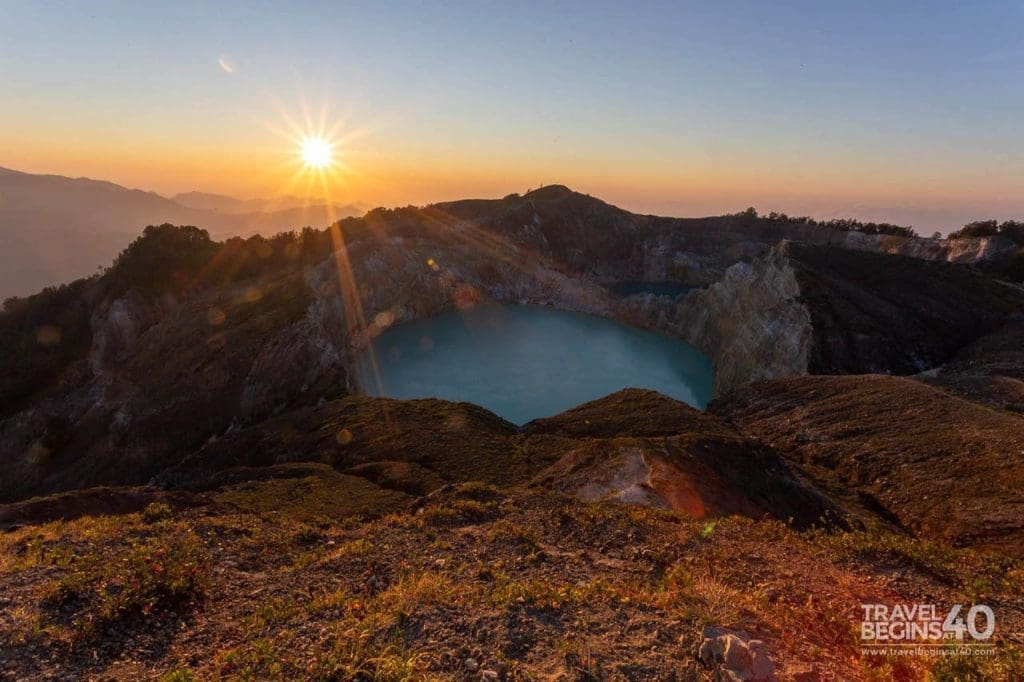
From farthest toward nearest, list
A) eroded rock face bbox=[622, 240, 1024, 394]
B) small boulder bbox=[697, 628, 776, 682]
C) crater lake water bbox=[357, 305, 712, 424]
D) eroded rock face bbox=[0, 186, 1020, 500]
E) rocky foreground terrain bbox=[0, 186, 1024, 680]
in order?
crater lake water bbox=[357, 305, 712, 424] < eroded rock face bbox=[622, 240, 1024, 394] < eroded rock face bbox=[0, 186, 1020, 500] < rocky foreground terrain bbox=[0, 186, 1024, 680] < small boulder bbox=[697, 628, 776, 682]

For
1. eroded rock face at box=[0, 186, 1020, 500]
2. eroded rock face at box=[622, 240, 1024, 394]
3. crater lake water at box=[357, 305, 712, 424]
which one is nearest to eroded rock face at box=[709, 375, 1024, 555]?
eroded rock face at box=[622, 240, 1024, 394]

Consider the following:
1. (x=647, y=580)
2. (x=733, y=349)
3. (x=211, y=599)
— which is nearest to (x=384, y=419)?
(x=211, y=599)

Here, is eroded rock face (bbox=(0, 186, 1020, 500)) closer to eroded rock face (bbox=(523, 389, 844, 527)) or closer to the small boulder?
eroded rock face (bbox=(523, 389, 844, 527))

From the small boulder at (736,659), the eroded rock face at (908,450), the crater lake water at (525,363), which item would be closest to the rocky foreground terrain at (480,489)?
the small boulder at (736,659)

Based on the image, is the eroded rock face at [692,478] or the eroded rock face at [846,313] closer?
the eroded rock face at [692,478]

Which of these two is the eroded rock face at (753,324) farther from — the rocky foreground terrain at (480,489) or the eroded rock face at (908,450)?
the eroded rock face at (908,450)
